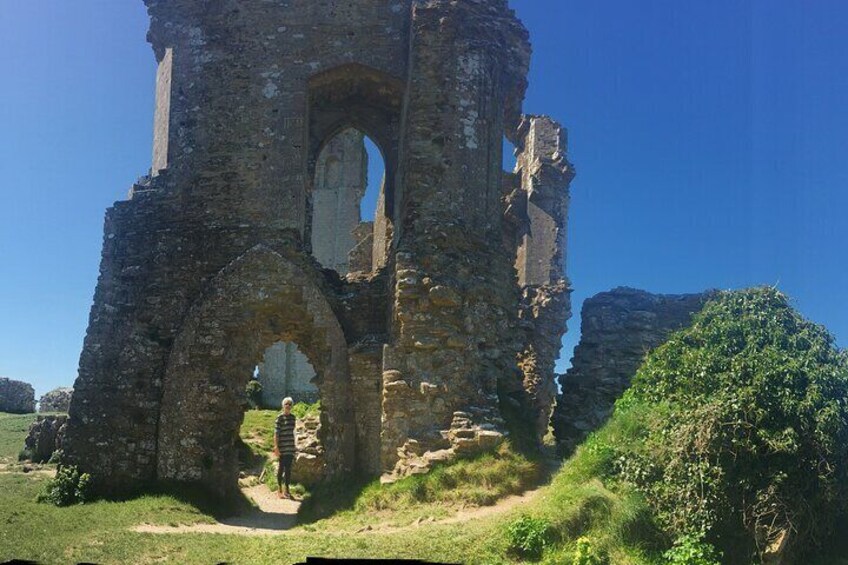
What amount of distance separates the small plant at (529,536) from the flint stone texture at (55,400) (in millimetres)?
19777

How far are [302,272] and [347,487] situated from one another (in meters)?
3.73

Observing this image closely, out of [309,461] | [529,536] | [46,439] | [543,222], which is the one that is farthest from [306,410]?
[529,536]

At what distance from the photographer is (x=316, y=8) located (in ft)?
46.3

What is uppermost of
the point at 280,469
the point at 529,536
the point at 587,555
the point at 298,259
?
the point at 298,259

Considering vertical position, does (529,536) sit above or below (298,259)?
below

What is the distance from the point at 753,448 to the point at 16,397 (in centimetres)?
2302

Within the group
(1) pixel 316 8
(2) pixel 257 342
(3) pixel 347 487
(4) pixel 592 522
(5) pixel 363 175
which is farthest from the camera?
(5) pixel 363 175

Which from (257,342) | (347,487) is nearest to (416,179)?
(257,342)

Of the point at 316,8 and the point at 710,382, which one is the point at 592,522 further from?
the point at 316,8

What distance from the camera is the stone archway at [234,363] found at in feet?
40.2

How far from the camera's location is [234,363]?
12672 mm

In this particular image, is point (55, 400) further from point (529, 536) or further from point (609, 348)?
point (529, 536)

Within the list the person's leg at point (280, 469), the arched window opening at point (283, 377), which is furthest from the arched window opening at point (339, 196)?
the person's leg at point (280, 469)

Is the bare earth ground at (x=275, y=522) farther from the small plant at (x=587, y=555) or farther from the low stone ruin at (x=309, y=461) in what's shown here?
the small plant at (x=587, y=555)
